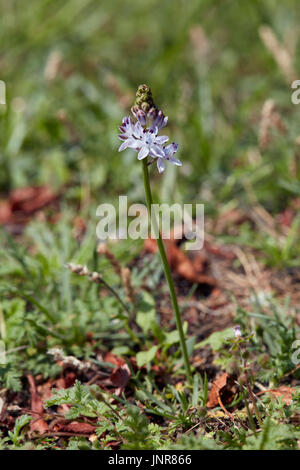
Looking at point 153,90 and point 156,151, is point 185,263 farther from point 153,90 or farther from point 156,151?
point 153,90

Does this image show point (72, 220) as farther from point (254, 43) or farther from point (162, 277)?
point (254, 43)

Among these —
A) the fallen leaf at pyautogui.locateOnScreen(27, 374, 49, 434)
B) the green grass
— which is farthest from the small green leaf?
the fallen leaf at pyautogui.locateOnScreen(27, 374, 49, 434)

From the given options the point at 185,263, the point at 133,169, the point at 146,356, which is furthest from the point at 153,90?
the point at 146,356

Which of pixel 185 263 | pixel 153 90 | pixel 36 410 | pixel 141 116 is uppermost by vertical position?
pixel 153 90

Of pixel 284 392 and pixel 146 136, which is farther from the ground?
pixel 146 136

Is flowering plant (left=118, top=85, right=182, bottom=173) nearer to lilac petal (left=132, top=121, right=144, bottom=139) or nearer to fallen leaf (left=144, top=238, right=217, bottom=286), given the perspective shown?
lilac petal (left=132, top=121, right=144, bottom=139)

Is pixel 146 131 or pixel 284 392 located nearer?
pixel 146 131

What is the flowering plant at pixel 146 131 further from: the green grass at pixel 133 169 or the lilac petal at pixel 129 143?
the green grass at pixel 133 169

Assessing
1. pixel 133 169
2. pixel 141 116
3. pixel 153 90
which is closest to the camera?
pixel 141 116
